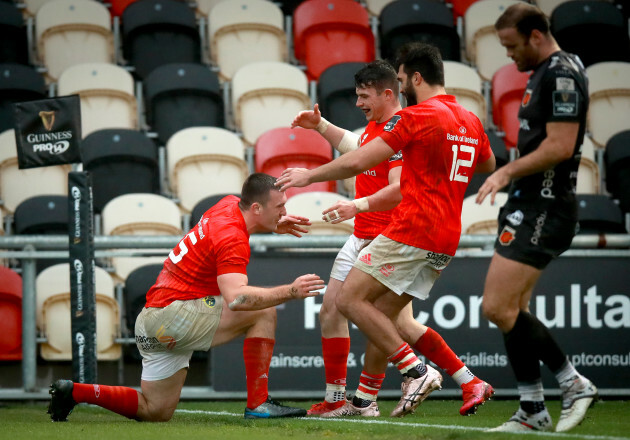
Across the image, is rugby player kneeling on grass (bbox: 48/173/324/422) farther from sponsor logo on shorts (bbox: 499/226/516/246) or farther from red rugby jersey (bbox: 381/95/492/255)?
sponsor logo on shorts (bbox: 499/226/516/246)

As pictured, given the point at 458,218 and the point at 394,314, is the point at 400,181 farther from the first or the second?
the point at 394,314

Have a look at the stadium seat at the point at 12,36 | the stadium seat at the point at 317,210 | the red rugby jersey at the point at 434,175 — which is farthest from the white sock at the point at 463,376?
the stadium seat at the point at 12,36

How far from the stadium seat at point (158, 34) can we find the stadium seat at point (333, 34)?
4.32 feet

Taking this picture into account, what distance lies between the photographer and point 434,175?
4605 millimetres

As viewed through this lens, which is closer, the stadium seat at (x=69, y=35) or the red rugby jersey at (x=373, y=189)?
the red rugby jersey at (x=373, y=189)

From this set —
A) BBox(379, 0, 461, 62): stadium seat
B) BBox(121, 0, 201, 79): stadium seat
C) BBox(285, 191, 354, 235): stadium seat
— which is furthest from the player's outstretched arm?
BBox(379, 0, 461, 62): stadium seat

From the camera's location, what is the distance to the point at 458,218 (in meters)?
4.70

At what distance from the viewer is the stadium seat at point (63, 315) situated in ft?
22.3

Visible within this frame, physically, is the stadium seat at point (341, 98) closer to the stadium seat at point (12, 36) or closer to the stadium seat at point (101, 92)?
the stadium seat at point (101, 92)

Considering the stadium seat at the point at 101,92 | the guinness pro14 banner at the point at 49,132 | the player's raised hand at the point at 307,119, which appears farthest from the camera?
the stadium seat at the point at 101,92

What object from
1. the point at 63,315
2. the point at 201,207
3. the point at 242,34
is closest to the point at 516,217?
the point at 63,315

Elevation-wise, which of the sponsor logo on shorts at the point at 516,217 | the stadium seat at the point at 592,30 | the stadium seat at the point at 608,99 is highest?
the stadium seat at the point at 592,30

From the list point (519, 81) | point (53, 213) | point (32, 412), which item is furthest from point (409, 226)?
point (519, 81)

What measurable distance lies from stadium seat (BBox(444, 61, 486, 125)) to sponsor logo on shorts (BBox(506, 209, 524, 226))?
5.66 m
